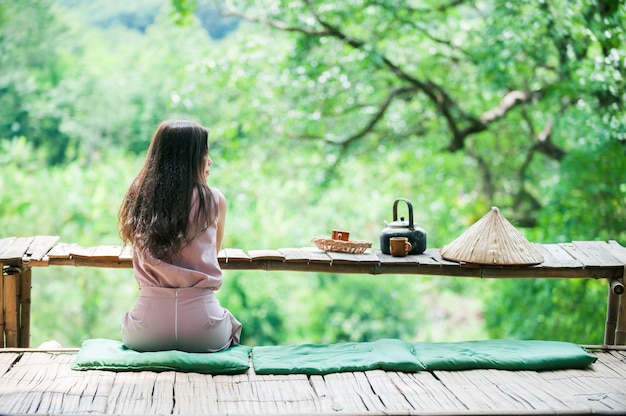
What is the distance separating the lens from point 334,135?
23.9ft

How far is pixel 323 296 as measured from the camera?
879cm

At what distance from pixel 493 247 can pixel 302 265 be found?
2.96ft

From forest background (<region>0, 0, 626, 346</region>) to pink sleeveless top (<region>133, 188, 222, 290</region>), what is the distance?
3046mm

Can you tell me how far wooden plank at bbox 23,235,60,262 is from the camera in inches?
135

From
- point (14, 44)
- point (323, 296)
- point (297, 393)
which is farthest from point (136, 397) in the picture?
point (14, 44)

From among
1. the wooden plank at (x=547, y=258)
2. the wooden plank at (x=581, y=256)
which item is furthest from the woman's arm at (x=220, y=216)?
the wooden plank at (x=581, y=256)

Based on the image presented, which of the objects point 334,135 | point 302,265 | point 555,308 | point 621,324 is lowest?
point 555,308

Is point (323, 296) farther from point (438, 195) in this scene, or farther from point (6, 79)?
point (6, 79)

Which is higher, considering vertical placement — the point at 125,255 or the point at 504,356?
the point at 125,255

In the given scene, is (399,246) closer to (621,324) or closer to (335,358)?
(335,358)

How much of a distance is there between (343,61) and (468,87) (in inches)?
50.4

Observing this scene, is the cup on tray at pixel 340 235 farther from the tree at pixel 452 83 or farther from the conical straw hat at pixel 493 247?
the tree at pixel 452 83

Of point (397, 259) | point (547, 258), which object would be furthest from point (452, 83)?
point (397, 259)

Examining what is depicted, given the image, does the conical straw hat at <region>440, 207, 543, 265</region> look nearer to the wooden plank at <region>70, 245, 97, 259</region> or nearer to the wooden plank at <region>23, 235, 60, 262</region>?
the wooden plank at <region>70, 245, 97, 259</region>
